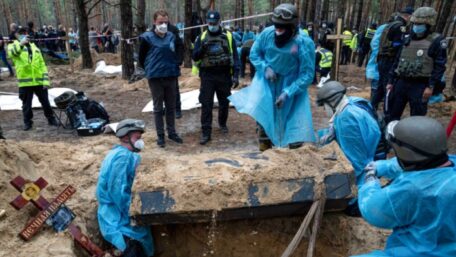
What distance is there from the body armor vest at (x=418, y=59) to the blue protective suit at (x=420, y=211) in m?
3.13

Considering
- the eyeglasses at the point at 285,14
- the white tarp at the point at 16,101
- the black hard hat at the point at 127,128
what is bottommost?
the white tarp at the point at 16,101

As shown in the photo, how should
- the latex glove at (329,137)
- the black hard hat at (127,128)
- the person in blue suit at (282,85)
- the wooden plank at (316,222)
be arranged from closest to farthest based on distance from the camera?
the wooden plank at (316,222), the black hard hat at (127,128), the latex glove at (329,137), the person in blue suit at (282,85)

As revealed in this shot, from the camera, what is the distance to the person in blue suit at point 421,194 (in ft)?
6.67

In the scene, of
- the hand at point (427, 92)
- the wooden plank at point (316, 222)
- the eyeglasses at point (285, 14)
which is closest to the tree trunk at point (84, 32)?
the eyeglasses at point (285, 14)

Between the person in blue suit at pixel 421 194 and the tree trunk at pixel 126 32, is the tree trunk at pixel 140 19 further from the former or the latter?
the person in blue suit at pixel 421 194

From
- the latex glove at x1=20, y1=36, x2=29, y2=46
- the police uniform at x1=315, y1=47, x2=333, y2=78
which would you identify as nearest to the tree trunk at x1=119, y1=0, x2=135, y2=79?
the latex glove at x1=20, y1=36, x2=29, y2=46

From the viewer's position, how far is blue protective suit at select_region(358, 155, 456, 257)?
2.03 metres

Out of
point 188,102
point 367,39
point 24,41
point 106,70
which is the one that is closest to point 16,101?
point 24,41

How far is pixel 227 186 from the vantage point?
316 cm

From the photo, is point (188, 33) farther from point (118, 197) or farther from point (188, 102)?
point (118, 197)

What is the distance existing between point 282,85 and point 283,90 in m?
0.19

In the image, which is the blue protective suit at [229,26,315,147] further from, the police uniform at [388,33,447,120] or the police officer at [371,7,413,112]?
the police officer at [371,7,413,112]

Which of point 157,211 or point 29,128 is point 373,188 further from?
point 29,128

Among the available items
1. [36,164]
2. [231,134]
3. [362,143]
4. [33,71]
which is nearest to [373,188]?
[362,143]
